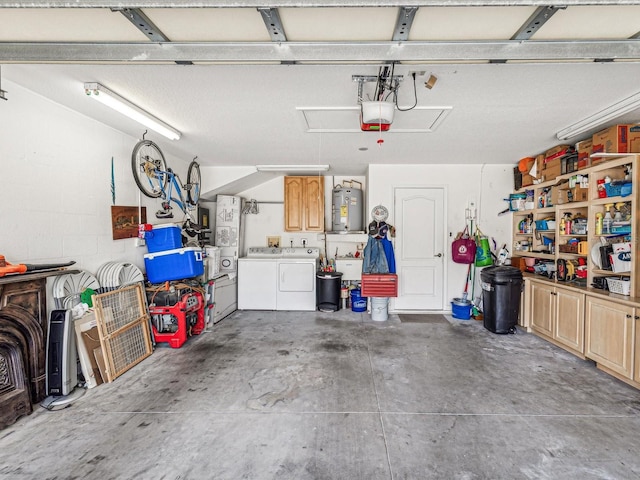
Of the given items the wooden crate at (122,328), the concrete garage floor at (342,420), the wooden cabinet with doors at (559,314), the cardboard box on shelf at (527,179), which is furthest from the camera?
the cardboard box on shelf at (527,179)

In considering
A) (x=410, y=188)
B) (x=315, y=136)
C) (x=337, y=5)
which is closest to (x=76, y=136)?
(x=315, y=136)

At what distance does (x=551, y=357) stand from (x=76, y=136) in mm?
5634

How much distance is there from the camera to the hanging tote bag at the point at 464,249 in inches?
189

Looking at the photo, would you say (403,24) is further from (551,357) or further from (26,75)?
(551,357)

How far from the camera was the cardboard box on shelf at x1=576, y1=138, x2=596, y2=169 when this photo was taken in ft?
11.1

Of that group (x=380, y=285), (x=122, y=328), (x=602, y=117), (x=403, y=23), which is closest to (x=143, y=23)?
(x=403, y=23)

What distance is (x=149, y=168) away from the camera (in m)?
3.83

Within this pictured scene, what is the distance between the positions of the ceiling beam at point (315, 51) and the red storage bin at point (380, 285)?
3.37 m

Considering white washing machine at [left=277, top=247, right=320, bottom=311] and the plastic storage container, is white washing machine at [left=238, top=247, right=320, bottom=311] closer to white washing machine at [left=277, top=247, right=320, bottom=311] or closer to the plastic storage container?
white washing machine at [left=277, top=247, right=320, bottom=311]

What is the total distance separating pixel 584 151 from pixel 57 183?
5657 mm

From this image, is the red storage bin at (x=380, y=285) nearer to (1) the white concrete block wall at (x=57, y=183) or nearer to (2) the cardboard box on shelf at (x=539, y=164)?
(2) the cardboard box on shelf at (x=539, y=164)

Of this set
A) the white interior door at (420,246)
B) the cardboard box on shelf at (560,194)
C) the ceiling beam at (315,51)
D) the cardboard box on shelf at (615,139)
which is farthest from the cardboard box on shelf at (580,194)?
the ceiling beam at (315,51)

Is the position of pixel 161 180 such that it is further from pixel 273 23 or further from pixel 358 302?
pixel 358 302

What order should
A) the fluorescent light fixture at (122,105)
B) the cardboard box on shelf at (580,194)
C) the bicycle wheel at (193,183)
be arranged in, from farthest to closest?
the bicycle wheel at (193,183), the cardboard box on shelf at (580,194), the fluorescent light fixture at (122,105)
